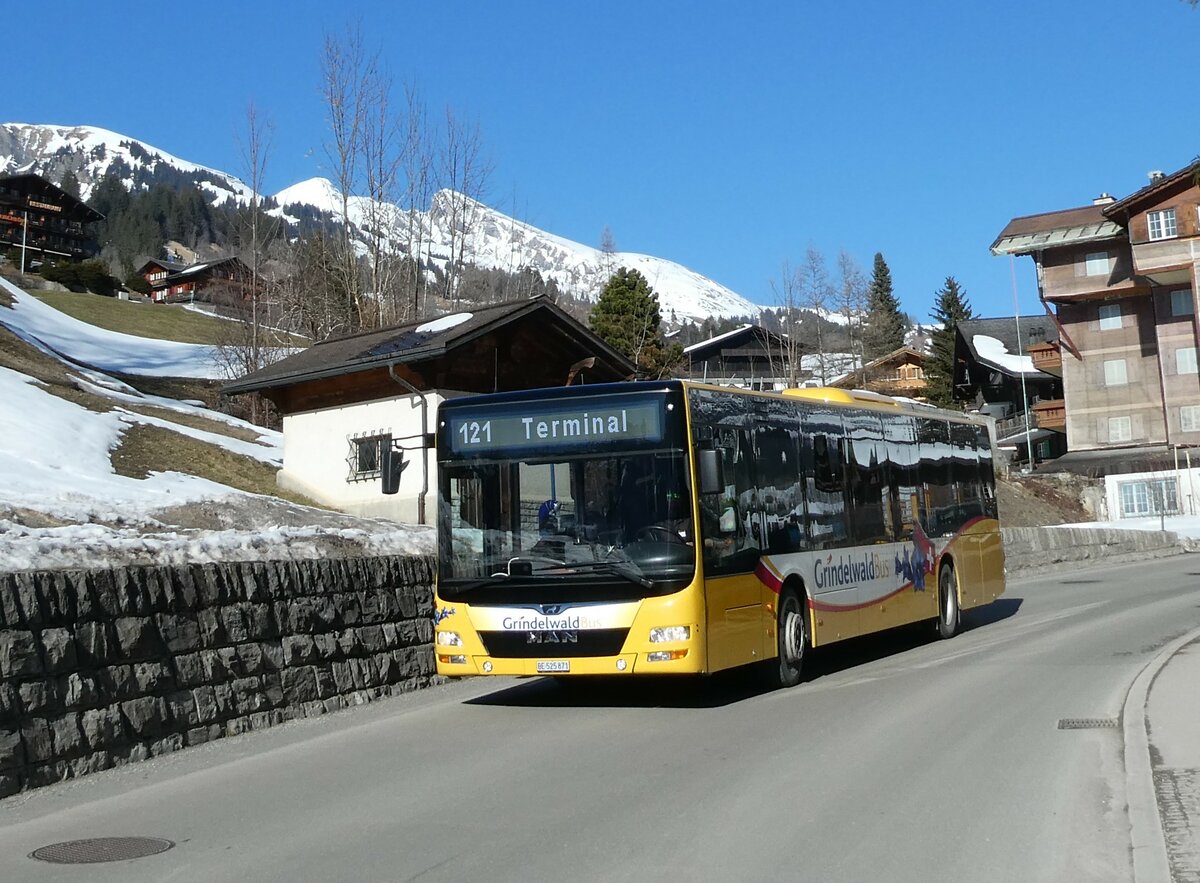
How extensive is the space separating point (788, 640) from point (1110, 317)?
59219mm

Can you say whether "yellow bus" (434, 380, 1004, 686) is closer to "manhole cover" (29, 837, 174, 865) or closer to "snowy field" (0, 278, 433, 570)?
"snowy field" (0, 278, 433, 570)

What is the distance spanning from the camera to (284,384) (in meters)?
28.5

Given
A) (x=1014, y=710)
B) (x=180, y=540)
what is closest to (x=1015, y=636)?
(x=1014, y=710)

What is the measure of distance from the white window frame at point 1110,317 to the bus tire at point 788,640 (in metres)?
58.6

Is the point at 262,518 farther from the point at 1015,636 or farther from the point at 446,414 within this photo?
the point at 1015,636

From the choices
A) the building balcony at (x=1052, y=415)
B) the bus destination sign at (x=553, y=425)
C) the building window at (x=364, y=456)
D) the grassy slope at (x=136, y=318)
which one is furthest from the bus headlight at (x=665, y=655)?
the grassy slope at (x=136, y=318)

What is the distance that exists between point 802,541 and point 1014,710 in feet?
10.3

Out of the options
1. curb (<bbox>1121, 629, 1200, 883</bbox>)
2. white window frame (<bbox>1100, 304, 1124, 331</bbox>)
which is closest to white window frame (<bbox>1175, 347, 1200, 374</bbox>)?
white window frame (<bbox>1100, 304, 1124, 331</bbox>)

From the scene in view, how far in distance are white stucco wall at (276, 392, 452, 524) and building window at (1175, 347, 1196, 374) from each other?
47000 millimetres

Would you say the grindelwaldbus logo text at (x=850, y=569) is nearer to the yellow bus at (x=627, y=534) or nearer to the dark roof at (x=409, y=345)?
the yellow bus at (x=627, y=534)

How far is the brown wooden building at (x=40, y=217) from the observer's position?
117438mm

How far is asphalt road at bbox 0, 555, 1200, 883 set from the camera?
20.3 feet

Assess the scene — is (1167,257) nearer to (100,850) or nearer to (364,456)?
(364,456)

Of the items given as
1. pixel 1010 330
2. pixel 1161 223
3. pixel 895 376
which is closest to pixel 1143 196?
pixel 1161 223
